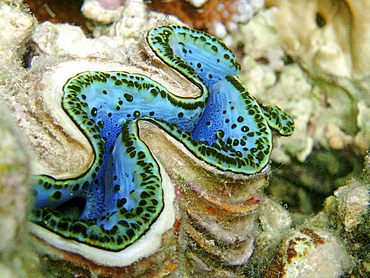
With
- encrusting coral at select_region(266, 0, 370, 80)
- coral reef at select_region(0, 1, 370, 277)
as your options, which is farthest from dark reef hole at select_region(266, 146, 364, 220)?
encrusting coral at select_region(266, 0, 370, 80)

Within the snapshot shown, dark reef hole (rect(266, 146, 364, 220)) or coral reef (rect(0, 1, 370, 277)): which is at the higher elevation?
coral reef (rect(0, 1, 370, 277))

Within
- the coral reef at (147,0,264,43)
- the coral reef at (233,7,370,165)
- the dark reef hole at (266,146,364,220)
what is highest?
the coral reef at (147,0,264,43)

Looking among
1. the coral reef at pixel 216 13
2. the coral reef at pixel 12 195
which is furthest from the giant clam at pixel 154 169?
the coral reef at pixel 216 13

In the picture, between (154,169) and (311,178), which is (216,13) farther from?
(154,169)

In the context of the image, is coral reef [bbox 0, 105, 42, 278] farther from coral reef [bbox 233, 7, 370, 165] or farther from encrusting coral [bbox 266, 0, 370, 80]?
encrusting coral [bbox 266, 0, 370, 80]

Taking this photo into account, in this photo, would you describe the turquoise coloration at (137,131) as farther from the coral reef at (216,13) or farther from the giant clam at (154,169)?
the coral reef at (216,13)

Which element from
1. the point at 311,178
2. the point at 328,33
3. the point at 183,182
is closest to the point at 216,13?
the point at 328,33

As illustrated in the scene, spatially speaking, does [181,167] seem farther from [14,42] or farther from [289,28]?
[289,28]

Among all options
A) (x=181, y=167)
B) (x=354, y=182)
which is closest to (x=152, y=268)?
(x=181, y=167)
